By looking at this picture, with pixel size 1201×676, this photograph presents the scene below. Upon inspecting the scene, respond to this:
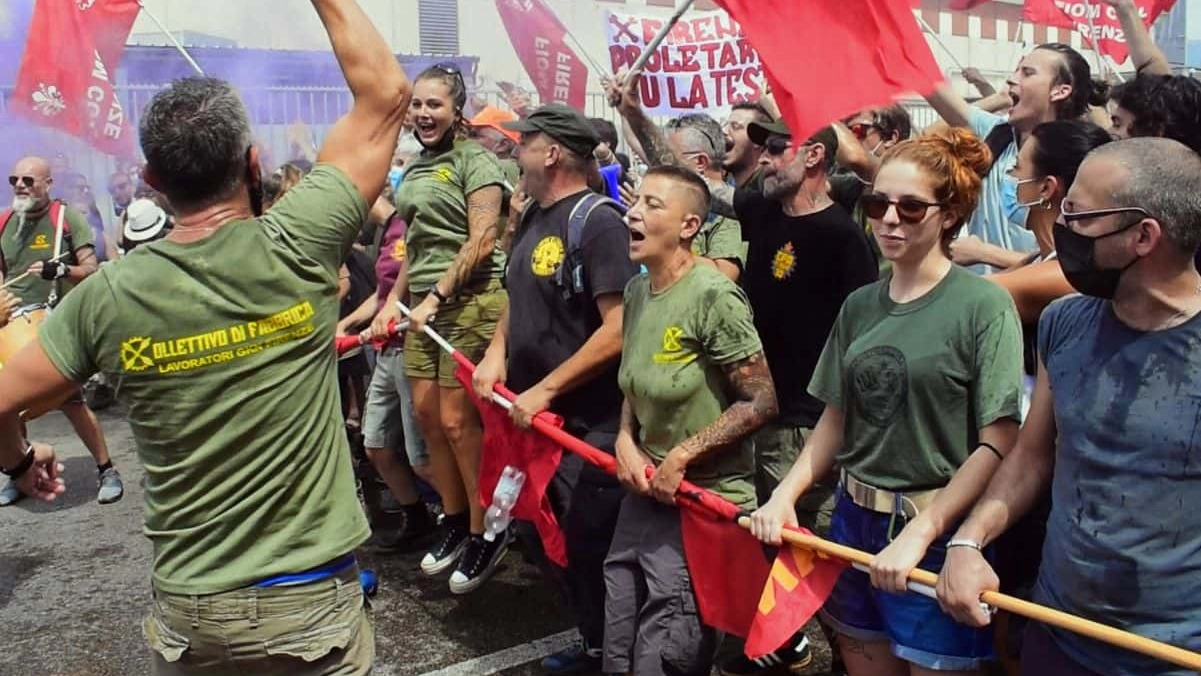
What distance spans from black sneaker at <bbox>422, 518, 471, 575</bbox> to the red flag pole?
1111 mm

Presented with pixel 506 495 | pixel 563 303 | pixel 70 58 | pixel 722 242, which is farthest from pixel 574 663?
pixel 70 58

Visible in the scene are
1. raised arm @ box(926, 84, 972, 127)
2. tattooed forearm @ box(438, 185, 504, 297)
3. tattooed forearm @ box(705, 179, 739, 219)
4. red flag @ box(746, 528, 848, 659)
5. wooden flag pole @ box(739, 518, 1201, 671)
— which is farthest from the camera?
tattooed forearm @ box(438, 185, 504, 297)

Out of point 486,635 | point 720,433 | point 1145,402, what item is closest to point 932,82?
point 720,433

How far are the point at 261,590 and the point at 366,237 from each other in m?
5.17

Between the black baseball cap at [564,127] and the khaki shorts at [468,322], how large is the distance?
0.92 m

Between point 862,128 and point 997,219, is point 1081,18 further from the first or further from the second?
point 997,219

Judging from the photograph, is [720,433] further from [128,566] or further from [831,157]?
[128,566]

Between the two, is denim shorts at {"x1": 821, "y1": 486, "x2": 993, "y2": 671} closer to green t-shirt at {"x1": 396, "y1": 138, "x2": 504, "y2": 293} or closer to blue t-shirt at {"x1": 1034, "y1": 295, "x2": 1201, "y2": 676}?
blue t-shirt at {"x1": 1034, "y1": 295, "x2": 1201, "y2": 676}

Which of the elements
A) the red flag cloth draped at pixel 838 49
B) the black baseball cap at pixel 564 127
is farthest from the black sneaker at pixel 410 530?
the red flag cloth draped at pixel 838 49

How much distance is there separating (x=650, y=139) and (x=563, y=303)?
1035 mm

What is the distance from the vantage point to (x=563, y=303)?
13.8 feet

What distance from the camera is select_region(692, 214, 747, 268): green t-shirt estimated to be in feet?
15.4

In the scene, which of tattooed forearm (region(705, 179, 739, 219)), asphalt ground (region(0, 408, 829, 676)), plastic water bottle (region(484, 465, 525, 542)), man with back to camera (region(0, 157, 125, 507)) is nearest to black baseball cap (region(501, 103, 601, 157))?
tattooed forearm (region(705, 179, 739, 219))

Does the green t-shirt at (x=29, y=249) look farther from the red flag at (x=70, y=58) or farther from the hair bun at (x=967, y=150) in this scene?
the hair bun at (x=967, y=150)
